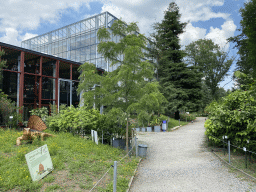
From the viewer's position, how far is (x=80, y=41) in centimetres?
2708

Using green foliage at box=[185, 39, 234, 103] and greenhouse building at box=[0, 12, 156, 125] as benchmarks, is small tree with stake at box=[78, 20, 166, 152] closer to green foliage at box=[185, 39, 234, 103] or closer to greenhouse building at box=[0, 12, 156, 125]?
greenhouse building at box=[0, 12, 156, 125]

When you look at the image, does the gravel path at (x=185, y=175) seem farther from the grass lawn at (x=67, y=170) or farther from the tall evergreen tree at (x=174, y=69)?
the tall evergreen tree at (x=174, y=69)

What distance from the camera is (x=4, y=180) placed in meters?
4.29

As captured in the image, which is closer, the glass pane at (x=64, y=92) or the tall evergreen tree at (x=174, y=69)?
the glass pane at (x=64, y=92)

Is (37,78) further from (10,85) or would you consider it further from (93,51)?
(93,51)

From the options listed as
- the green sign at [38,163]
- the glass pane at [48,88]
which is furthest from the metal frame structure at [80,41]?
the green sign at [38,163]

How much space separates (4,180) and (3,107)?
26.9 ft

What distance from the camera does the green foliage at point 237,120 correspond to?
23.6ft

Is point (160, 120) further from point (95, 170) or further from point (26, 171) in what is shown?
point (26, 171)

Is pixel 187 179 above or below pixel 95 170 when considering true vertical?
below

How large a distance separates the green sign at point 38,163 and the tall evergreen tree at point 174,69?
60.5ft

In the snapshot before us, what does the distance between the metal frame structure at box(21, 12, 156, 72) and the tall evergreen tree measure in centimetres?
269

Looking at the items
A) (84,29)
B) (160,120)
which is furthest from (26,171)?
(84,29)

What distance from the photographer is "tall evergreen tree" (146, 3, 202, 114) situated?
2230 centimetres
